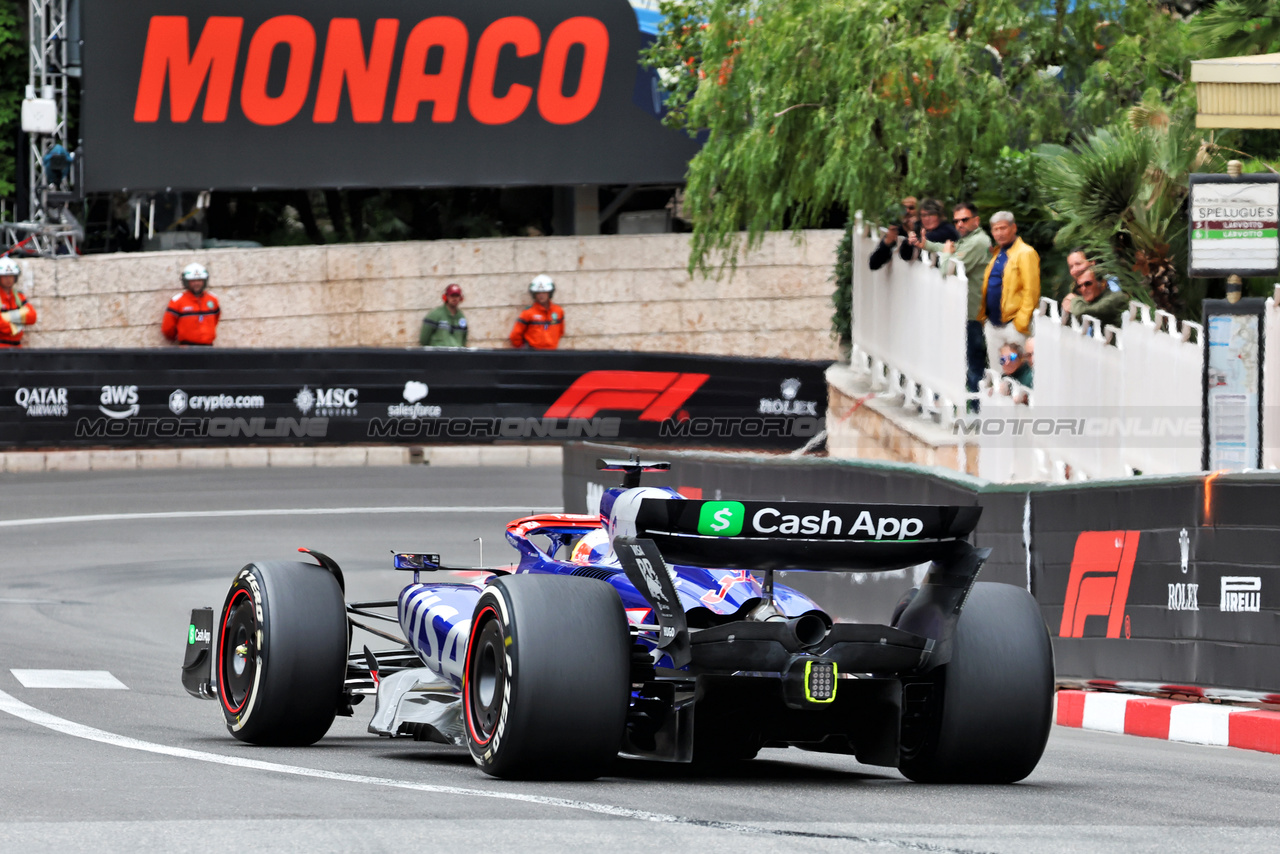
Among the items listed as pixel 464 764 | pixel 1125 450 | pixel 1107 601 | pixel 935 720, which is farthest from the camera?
pixel 1125 450

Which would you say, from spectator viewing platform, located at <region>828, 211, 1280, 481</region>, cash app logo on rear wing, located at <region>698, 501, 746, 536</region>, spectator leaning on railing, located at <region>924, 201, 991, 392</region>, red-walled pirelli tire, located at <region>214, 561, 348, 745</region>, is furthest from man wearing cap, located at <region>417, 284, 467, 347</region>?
cash app logo on rear wing, located at <region>698, 501, 746, 536</region>

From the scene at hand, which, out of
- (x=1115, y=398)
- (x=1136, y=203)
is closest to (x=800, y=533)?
(x=1115, y=398)

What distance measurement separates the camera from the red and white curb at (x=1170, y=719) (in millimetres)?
9516

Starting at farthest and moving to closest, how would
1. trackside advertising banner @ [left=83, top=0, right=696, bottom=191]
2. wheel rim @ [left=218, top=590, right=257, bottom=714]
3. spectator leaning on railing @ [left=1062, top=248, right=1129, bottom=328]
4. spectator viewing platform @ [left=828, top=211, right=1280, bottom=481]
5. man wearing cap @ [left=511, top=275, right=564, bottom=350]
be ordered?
trackside advertising banner @ [left=83, top=0, right=696, bottom=191], man wearing cap @ [left=511, top=275, right=564, bottom=350], spectator leaning on railing @ [left=1062, top=248, right=1129, bottom=328], spectator viewing platform @ [left=828, top=211, right=1280, bottom=481], wheel rim @ [left=218, top=590, right=257, bottom=714]

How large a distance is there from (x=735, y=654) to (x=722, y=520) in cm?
46

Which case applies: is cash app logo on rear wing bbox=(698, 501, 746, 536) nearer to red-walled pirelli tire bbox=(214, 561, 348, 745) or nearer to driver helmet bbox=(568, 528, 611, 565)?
driver helmet bbox=(568, 528, 611, 565)

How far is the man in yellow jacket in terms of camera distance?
16.5 metres

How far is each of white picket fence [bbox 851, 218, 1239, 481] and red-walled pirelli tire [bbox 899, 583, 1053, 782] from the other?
5399mm

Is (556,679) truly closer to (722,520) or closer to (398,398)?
(722,520)

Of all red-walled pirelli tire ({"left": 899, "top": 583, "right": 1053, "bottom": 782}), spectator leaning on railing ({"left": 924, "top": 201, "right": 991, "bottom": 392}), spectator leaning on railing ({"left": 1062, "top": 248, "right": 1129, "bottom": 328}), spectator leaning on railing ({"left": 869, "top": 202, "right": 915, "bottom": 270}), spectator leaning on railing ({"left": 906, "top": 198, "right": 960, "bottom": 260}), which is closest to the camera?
red-walled pirelli tire ({"left": 899, "top": 583, "right": 1053, "bottom": 782})

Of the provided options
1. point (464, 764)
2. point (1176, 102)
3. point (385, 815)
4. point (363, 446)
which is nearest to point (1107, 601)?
point (464, 764)

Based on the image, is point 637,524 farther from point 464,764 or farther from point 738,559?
point 464,764

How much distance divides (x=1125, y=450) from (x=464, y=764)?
790 centimetres

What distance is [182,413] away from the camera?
83.9 feet
